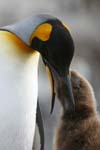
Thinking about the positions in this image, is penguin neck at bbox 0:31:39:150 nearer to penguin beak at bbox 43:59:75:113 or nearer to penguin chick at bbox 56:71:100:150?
penguin beak at bbox 43:59:75:113

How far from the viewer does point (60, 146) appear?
6.31 ft

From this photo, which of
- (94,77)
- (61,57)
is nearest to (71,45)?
(61,57)

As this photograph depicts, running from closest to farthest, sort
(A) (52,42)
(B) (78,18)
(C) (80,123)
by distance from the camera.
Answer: (A) (52,42) → (C) (80,123) → (B) (78,18)

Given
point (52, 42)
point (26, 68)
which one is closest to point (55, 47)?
point (52, 42)

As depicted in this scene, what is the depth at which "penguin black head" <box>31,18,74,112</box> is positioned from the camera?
1670mm

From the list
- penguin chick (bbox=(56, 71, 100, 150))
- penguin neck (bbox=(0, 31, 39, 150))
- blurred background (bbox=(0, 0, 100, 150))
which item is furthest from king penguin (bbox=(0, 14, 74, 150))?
blurred background (bbox=(0, 0, 100, 150))

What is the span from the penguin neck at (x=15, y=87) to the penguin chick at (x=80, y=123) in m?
0.19

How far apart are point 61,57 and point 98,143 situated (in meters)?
0.31

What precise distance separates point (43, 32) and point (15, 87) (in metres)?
0.17

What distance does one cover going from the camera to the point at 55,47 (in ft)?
5.51

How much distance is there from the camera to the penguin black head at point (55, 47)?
167 centimetres

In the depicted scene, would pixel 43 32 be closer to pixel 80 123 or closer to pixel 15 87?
pixel 15 87

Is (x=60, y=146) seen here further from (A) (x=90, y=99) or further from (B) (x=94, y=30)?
(B) (x=94, y=30)

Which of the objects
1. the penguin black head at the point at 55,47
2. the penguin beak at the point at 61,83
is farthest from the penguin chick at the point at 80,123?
the penguin black head at the point at 55,47
